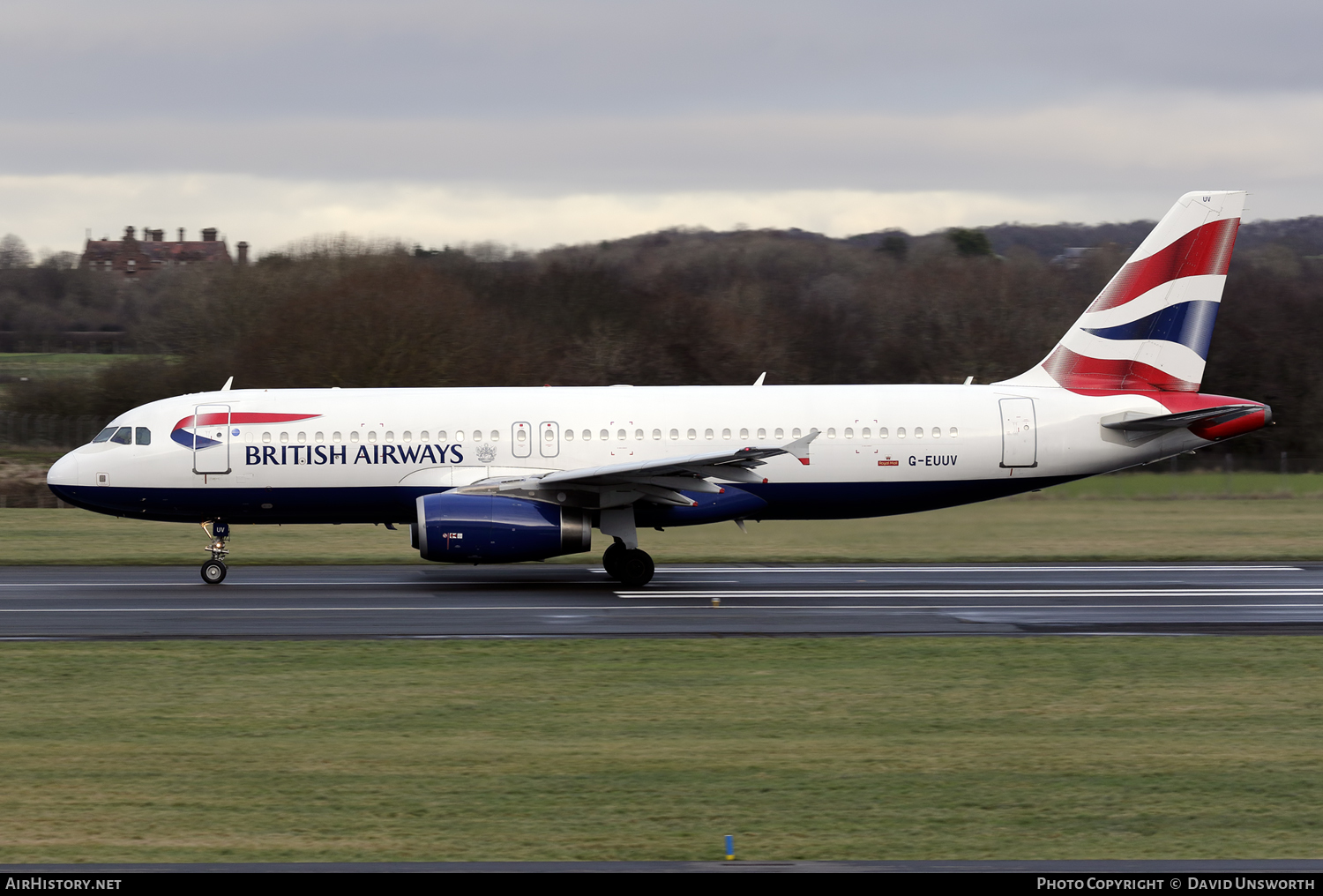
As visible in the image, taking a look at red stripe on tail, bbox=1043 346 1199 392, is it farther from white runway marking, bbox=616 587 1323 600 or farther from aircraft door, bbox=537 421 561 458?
aircraft door, bbox=537 421 561 458

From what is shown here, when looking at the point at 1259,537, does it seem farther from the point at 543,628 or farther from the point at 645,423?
the point at 543,628

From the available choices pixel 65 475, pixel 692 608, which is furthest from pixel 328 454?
pixel 692 608

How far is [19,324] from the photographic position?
258 feet

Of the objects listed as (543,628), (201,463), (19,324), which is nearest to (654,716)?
(543,628)

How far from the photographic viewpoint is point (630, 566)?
2192cm

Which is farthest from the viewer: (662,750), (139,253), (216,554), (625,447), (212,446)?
(139,253)

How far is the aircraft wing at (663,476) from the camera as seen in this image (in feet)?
69.1

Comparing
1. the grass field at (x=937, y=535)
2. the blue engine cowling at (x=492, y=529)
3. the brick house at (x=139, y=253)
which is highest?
the brick house at (x=139, y=253)

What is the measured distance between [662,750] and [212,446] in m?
14.4

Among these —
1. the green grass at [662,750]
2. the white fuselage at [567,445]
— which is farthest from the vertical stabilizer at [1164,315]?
the green grass at [662,750]

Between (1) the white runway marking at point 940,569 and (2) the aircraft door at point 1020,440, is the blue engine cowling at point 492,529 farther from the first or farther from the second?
(2) the aircraft door at point 1020,440

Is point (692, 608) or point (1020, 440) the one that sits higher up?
point (1020, 440)

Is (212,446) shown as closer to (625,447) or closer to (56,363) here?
(625,447)

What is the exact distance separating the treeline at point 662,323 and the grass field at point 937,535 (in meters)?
11.9
